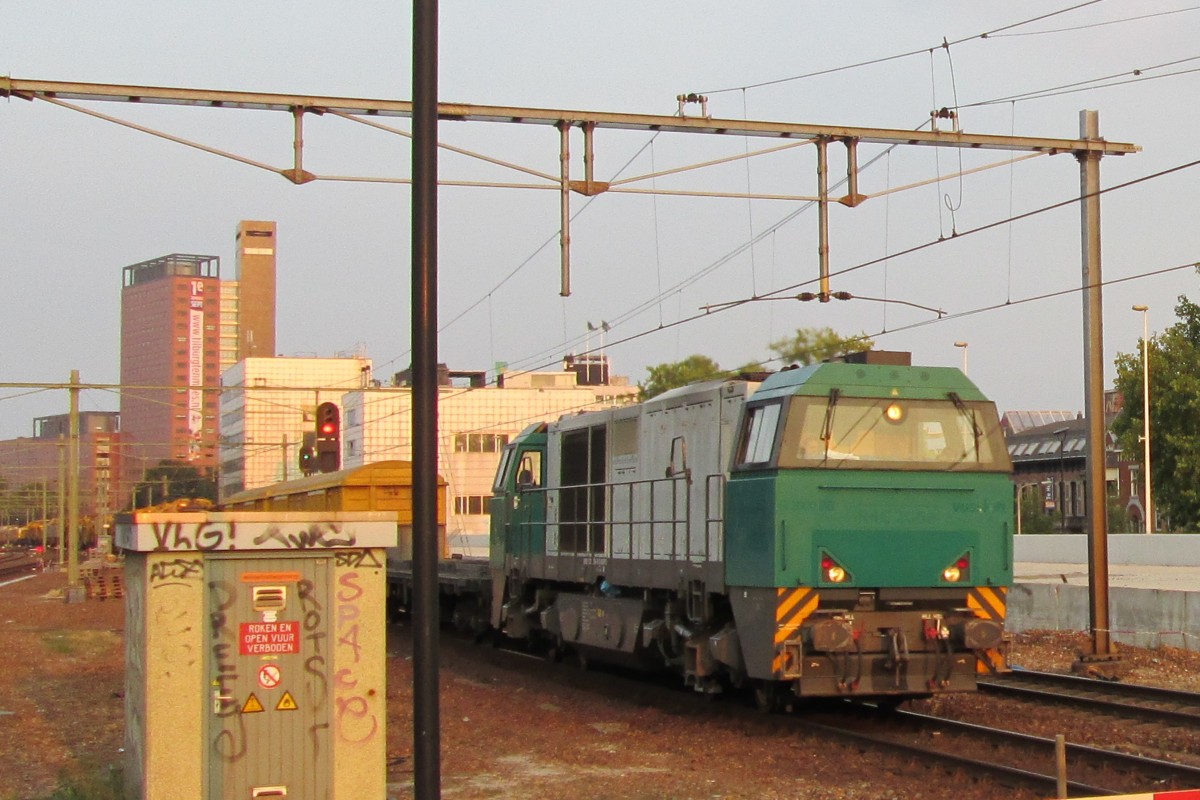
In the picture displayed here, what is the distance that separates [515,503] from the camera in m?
21.3

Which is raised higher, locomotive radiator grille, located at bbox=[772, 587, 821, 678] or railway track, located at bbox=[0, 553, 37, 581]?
locomotive radiator grille, located at bbox=[772, 587, 821, 678]

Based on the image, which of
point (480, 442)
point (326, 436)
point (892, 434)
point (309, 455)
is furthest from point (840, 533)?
point (480, 442)

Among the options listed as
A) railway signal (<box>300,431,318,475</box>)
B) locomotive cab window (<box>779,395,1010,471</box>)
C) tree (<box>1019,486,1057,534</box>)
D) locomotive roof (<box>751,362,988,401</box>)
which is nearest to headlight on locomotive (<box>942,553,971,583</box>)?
locomotive cab window (<box>779,395,1010,471</box>)

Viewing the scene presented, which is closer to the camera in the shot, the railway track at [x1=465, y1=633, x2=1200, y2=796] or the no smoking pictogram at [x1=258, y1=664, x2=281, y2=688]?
the no smoking pictogram at [x1=258, y1=664, x2=281, y2=688]

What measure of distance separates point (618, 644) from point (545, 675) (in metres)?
2.75

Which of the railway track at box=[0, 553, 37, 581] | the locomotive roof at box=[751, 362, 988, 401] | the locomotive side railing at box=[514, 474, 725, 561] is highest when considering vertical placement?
the locomotive roof at box=[751, 362, 988, 401]

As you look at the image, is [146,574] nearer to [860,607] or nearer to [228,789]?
[228,789]

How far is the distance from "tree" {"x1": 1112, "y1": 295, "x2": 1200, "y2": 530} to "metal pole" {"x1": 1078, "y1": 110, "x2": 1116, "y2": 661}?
4978 centimetres

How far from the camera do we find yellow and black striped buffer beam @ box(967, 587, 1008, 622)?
13602mm

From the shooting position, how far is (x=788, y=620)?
508 inches

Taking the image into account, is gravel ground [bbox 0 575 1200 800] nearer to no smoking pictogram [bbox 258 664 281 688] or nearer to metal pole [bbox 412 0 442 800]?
no smoking pictogram [bbox 258 664 281 688]

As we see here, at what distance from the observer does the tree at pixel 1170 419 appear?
65125 mm

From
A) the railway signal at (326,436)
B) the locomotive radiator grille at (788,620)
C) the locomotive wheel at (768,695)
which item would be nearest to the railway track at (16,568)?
the railway signal at (326,436)

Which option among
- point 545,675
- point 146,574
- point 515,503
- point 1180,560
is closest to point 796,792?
point 146,574
